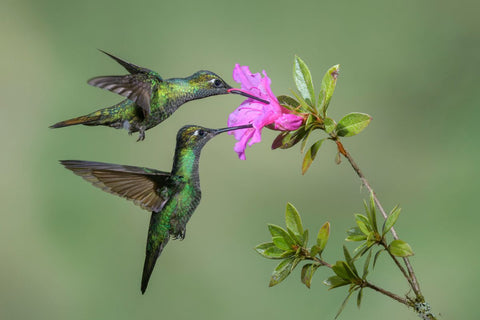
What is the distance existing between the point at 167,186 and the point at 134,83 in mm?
223

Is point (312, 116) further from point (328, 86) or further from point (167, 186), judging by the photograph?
point (167, 186)

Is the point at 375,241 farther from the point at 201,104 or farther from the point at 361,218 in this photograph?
the point at 201,104

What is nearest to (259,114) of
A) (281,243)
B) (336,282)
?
(281,243)

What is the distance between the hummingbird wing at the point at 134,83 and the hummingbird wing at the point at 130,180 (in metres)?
0.12

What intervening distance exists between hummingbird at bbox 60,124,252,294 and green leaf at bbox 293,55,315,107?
6.0 inches

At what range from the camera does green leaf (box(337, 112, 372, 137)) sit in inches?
43.6

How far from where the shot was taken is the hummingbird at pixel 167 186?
105 cm

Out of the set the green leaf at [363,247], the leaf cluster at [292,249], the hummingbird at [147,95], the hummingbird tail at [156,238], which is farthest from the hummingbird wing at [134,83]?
the green leaf at [363,247]

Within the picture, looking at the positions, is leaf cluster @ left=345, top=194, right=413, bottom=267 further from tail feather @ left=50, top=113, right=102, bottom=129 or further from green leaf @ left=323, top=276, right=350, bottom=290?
tail feather @ left=50, top=113, right=102, bottom=129

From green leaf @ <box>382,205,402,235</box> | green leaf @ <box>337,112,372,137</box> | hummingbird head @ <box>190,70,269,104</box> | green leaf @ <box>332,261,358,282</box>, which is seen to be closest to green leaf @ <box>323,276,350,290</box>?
green leaf @ <box>332,261,358,282</box>

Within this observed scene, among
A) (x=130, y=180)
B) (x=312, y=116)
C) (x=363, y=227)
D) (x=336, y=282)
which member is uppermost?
(x=312, y=116)

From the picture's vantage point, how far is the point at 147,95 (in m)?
1.03

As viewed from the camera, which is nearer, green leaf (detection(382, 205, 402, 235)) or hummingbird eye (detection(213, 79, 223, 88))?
green leaf (detection(382, 205, 402, 235))

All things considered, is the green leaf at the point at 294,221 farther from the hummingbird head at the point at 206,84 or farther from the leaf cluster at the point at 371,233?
the hummingbird head at the point at 206,84
